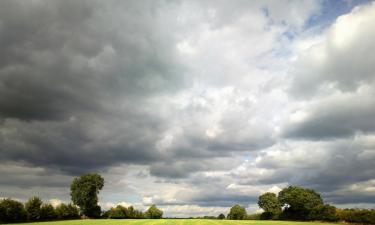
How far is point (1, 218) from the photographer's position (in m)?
108

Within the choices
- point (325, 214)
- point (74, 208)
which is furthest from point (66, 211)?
point (325, 214)

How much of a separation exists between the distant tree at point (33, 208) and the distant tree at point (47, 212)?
7.12 feet

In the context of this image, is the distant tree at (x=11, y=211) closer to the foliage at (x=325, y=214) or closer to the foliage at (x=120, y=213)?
the foliage at (x=120, y=213)

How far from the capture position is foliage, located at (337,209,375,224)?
108 meters

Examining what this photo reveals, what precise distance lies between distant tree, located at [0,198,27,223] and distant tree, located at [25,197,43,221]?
5472 millimetres

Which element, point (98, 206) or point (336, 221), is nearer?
point (336, 221)

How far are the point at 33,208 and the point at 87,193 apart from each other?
1694 inches

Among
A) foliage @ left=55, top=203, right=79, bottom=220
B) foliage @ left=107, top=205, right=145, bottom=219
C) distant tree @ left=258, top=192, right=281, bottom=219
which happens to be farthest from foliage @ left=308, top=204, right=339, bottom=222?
foliage @ left=55, top=203, right=79, bottom=220

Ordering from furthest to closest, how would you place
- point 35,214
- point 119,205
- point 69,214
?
point 119,205 < point 69,214 < point 35,214

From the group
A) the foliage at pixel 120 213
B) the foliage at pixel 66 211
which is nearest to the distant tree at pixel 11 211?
the foliage at pixel 66 211

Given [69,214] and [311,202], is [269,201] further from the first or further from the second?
[69,214]

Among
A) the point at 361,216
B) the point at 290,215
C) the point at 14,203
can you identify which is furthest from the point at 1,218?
the point at 290,215

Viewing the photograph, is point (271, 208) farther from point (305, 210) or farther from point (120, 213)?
point (120, 213)

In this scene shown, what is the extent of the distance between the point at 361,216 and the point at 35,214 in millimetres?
108695
